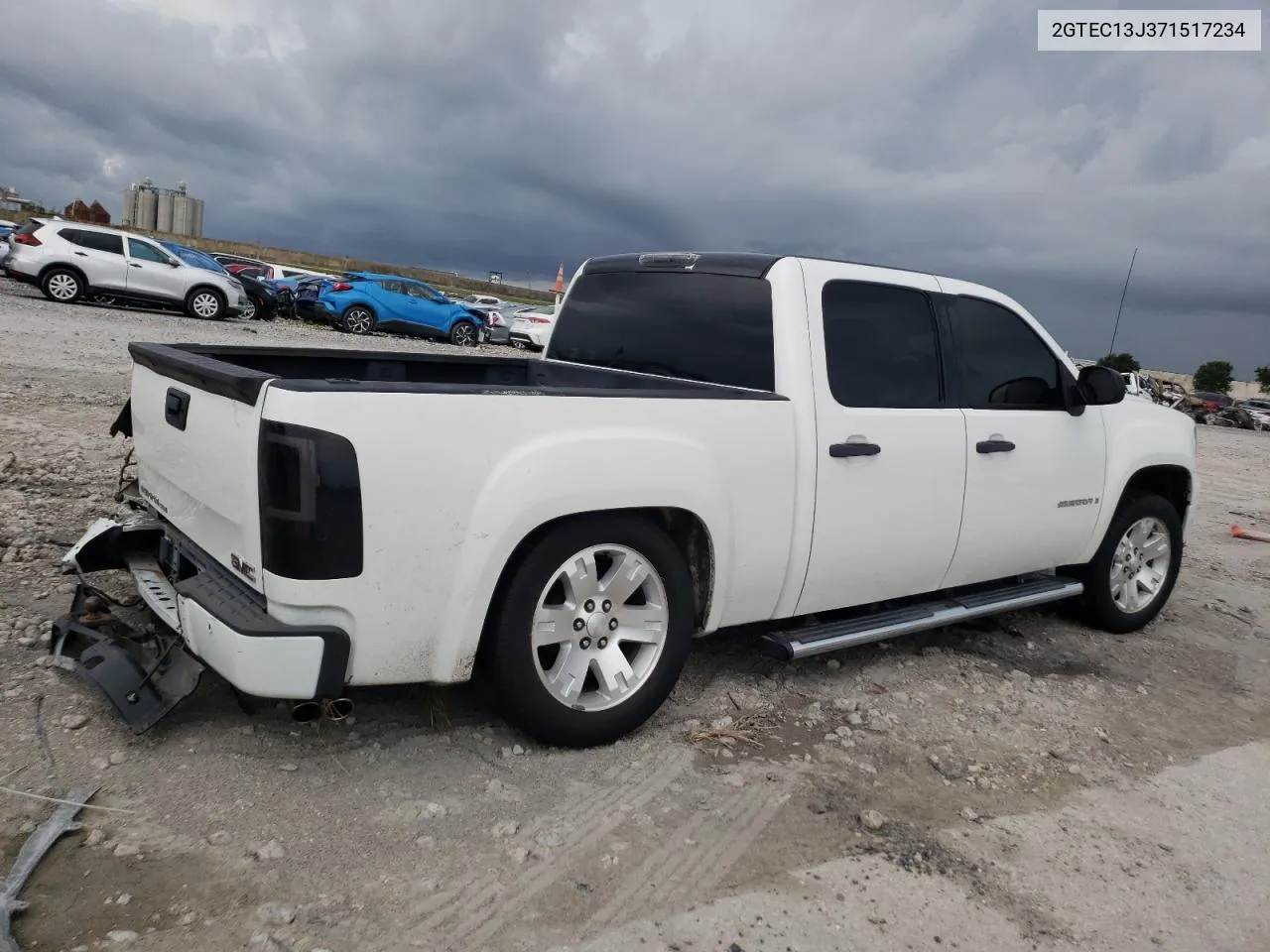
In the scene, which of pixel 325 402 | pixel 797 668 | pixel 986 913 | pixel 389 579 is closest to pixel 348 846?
pixel 389 579

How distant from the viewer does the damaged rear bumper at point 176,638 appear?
→ 8.87 feet

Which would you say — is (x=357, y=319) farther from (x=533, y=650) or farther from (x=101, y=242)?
(x=533, y=650)

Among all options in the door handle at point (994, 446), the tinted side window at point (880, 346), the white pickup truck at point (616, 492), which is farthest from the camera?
the door handle at point (994, 446)

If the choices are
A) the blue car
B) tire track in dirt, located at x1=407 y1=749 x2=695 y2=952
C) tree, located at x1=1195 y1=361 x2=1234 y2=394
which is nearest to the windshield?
the blue car

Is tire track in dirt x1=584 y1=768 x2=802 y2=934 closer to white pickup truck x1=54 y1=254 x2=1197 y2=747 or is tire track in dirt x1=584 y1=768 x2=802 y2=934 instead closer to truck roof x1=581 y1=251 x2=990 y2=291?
white pickup truck x1=54 y1=254 x2=1197 y2=747

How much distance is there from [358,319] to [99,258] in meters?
5.95

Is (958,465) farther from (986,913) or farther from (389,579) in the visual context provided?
(389,579)

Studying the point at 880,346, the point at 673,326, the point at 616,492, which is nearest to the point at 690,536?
the point at 616,492

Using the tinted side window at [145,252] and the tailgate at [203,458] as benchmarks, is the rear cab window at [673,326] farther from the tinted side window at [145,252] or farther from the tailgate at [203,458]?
the tinted side window at [145,252]

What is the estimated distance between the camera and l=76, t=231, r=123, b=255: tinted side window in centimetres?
1805

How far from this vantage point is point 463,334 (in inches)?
963

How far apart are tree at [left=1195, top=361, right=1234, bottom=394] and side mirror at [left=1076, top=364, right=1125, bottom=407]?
9608 centimetres

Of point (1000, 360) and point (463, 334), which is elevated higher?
point (463, 334)

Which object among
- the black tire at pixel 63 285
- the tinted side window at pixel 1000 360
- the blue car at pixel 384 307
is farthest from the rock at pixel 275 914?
the blue car at pixel 384 307
